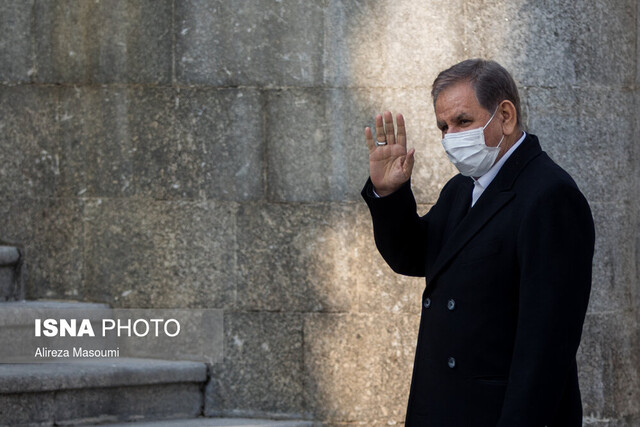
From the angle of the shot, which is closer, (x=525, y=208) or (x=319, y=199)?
(x=525, y=208)

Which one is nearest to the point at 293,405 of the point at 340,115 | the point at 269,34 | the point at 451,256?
the point at 340,115

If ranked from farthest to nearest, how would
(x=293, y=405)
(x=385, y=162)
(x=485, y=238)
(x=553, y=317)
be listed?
(x=293, y=405), (x=385, y=162), (x=485, y=238), (x=553, y=317)

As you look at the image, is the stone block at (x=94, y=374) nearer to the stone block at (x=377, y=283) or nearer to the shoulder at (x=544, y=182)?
the stone block at (x=377, y=283)

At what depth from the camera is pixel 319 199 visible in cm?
484

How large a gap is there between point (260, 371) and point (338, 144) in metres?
1.23

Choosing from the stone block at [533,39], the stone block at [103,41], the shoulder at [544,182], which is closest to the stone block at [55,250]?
the stone block at [103,41]

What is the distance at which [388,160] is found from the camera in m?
3.05

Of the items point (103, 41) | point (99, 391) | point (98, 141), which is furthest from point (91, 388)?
point (103, 41)

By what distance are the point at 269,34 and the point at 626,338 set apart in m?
2.44

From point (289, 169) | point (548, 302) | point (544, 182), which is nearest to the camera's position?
point (548, 302)

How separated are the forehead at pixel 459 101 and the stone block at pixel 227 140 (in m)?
2.14

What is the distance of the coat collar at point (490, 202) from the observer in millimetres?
2709

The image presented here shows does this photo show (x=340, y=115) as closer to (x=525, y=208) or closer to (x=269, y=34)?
(x=269, y=34)

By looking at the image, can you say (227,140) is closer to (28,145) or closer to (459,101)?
(28,145)
